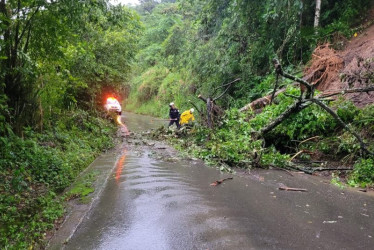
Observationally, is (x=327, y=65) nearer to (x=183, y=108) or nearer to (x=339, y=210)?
(x=339, y=210)

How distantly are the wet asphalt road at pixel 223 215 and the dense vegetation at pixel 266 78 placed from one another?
1448mm

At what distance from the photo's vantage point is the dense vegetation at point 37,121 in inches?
190

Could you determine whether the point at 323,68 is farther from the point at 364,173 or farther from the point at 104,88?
the point at 104,88

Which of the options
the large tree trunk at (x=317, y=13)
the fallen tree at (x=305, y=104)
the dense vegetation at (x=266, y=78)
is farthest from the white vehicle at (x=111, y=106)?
the large tree trunk at (x=317, y=13)

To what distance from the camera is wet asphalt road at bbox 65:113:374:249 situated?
13.7 feet

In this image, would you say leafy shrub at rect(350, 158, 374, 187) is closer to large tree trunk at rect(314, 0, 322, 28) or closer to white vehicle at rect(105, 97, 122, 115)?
large tree trunk at rect(314, 0, 322, 28)

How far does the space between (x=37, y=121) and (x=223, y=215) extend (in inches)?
233

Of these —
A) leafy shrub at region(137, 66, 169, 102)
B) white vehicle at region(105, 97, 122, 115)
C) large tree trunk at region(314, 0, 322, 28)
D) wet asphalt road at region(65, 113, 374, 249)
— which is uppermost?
large tree trunk at region(314, 0, 322, 28)

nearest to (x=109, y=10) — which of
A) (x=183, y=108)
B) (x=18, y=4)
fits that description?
(x=18, y=4)

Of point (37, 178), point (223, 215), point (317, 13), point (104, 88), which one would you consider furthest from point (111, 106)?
point (223, 215)

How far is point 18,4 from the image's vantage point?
6305 millimetres

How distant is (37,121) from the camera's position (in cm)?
846

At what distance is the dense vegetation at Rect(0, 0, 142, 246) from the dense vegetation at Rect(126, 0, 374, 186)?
13.5 ft

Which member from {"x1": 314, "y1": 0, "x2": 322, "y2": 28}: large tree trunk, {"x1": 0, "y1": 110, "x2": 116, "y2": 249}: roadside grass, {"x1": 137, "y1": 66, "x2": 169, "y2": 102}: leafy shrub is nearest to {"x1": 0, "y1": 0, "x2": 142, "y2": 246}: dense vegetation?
{"x1": 0, "y1": 110, "x2": 116, "y2": 249}: roadside grass
